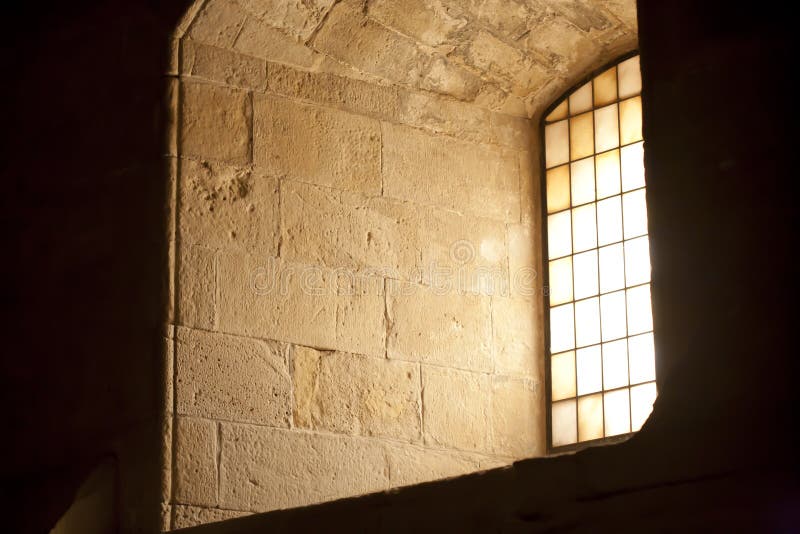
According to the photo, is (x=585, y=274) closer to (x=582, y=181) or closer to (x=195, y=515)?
(x=582, y=181)

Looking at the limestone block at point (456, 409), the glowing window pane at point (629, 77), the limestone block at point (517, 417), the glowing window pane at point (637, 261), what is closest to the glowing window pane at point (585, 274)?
the glowing window pane at point (637, 261)

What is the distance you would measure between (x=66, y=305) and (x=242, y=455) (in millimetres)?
916

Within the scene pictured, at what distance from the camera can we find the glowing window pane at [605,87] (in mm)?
5785

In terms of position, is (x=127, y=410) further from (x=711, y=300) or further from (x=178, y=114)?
(x=711, y=300)

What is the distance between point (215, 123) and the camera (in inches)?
207

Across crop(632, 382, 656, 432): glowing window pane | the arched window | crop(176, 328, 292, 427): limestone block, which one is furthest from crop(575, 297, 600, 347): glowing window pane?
crop(176, 328, 292, 427): limestone block

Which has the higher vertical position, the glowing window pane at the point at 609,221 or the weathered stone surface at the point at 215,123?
the weathered stone surface at the point at 215,123

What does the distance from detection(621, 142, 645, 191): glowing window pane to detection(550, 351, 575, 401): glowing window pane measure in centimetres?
73

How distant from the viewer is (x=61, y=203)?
17.6 ft

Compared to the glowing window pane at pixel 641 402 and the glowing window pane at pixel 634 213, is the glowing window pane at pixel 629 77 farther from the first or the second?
the glowing window pane at pixel 641 402

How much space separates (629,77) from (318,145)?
1.35m

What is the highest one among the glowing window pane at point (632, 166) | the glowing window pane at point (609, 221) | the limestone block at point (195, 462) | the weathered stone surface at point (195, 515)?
the glowing window pane at point (632, 166)

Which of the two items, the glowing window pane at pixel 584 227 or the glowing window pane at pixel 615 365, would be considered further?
the glowing window pane at pixel 584 227

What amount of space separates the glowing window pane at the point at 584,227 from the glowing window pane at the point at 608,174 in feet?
0.29
